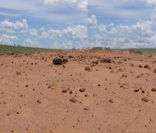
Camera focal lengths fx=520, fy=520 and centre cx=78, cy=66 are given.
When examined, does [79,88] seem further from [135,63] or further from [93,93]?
[135,63]

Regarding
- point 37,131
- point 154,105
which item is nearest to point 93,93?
point 154,105

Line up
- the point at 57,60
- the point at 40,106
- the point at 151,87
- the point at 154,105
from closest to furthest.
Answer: the point at 40,106, the point at 154,105, the point at 151,87, the point at 57,60

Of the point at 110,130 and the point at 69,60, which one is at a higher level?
the point at 69,60

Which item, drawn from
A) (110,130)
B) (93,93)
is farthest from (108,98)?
(110,130)

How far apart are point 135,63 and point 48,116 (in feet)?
37.7

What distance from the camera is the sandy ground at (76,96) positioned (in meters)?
27.2

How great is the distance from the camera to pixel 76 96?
2981 centimetres

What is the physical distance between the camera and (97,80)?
107 feet

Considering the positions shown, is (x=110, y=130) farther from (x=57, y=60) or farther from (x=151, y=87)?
(x=57, y=60)

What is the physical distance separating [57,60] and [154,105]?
7.98 metres

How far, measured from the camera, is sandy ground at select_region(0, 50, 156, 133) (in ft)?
89.2

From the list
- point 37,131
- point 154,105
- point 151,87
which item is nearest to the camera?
point 37,131

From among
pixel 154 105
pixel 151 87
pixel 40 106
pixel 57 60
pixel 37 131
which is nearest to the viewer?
Answer: pixel 37 131

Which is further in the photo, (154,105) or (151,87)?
(151,87)
